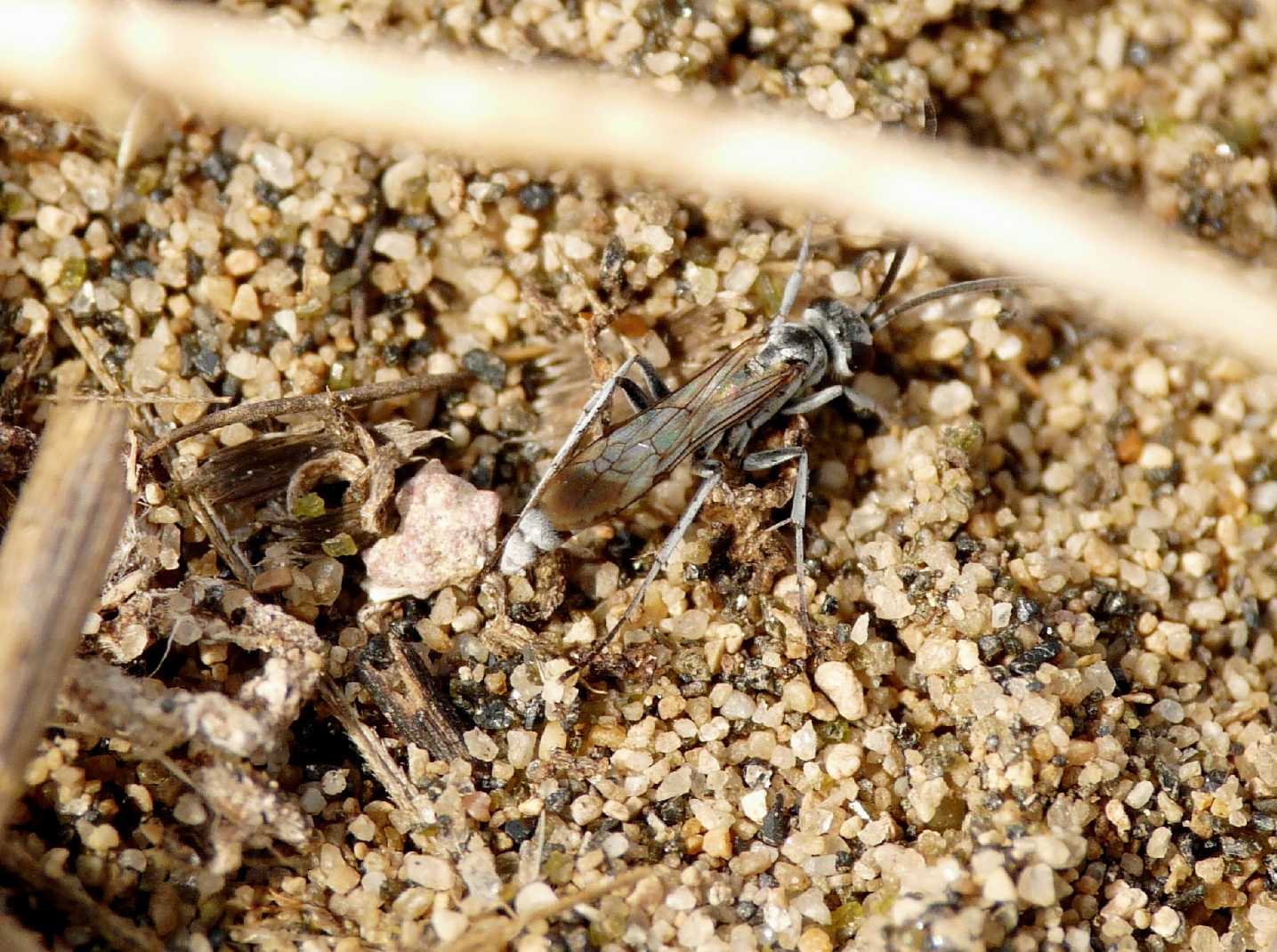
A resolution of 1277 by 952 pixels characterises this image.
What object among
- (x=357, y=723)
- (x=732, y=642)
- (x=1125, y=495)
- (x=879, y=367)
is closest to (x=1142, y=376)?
(x=1125, y=495)

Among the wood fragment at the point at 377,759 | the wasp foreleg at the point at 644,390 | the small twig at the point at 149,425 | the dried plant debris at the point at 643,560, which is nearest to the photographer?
the dried plant debris at the point at 643,560

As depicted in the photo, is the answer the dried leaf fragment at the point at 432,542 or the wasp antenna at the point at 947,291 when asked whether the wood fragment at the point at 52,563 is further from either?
the wasp antenna at the point at 947,291

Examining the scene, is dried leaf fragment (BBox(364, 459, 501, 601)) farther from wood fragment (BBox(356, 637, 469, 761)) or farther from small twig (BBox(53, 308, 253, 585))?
small twig (BBox(53, 308, 253, 585))

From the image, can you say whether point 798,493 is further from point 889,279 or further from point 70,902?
point 70,902

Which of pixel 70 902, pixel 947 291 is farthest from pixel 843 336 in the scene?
pixel 70 902

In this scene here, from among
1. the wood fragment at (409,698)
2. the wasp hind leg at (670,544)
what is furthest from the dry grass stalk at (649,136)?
the wood fragment at (409,698)

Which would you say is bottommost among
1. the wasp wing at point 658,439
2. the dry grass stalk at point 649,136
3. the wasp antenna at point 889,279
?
the wasp wing at point 658,439
